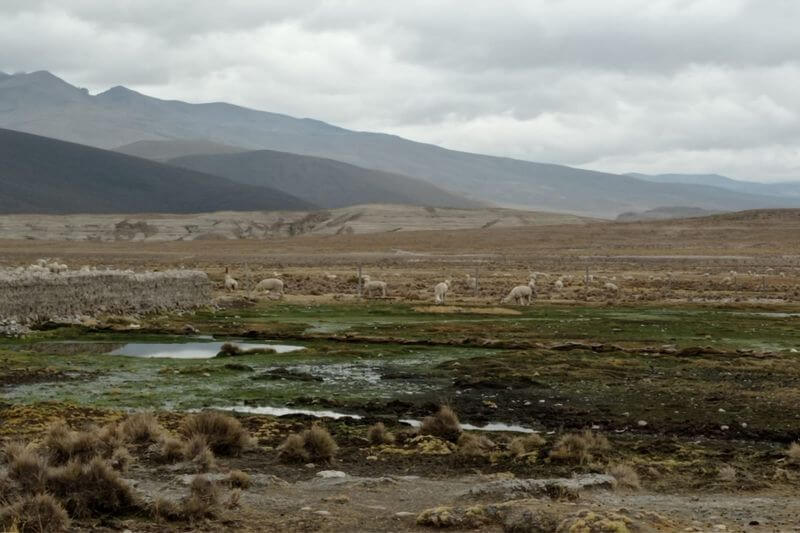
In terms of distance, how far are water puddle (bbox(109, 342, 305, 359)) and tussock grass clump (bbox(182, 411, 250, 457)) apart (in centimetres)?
961

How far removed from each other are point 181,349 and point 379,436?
12.1 metres

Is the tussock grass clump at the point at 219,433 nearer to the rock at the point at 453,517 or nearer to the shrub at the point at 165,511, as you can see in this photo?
the shrub at the point at 165,511

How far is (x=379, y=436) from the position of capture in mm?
13383

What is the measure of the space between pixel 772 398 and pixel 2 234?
142 metres

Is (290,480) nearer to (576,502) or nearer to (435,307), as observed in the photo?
(576,502)

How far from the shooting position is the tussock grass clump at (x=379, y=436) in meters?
13.3

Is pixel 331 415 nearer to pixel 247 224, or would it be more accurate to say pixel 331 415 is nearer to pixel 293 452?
pixel 293 452

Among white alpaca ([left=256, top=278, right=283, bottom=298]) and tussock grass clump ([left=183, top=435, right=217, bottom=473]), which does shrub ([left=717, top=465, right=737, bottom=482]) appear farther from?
white alpaca ([left=256, top=278, right=283, bottom=298])

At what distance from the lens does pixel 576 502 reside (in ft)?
33.6

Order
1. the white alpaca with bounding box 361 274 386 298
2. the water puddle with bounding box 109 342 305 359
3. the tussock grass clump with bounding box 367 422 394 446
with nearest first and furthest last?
1. the tussock grass clump with bounding box 367 422 394 446
2. the water puddle with bounding box 109 342 305 359
3. the white alpaca with bounding box 361 274 386 298

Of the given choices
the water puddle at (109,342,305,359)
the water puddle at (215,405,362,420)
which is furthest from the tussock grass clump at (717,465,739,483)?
the water puddle at (109,342,305,359)

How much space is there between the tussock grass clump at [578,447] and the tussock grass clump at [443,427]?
5.12ft

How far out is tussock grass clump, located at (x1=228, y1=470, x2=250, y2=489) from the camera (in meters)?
10.9

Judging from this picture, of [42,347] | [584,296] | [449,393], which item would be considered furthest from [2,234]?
[449,393]
